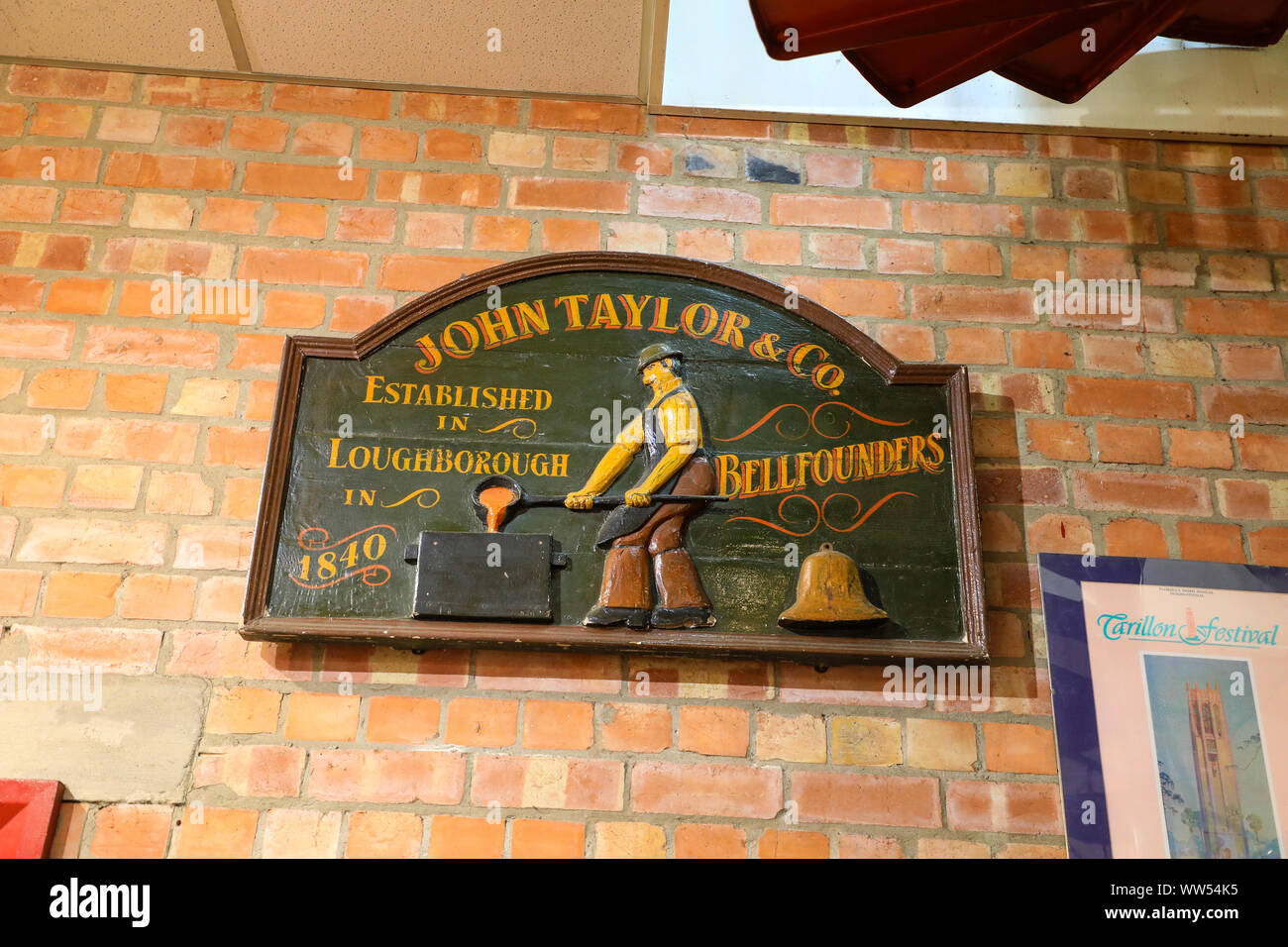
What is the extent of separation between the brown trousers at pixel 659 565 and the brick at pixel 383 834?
455 millimetres

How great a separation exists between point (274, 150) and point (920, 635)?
1537 millimetres

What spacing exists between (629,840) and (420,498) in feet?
2.14

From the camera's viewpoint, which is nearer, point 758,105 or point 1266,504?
point 1266,504

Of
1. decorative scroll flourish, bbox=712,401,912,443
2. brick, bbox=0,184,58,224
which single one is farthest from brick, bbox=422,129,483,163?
decorative scroll flourish, bbox=712,401,912,443

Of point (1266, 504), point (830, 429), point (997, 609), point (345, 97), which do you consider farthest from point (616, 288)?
point (1266, 504)

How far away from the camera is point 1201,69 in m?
2.24

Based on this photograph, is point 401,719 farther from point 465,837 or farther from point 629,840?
point 629,840

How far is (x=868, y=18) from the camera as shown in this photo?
1.57 meters

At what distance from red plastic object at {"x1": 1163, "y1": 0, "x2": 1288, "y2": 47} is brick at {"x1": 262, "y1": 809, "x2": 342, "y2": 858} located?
1.87 metres

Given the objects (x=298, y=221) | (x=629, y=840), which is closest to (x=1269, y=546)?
(x=629, y=840)

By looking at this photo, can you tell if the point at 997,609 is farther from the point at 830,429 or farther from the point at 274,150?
the point at 274,150

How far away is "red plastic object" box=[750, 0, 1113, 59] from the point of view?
5.04ft

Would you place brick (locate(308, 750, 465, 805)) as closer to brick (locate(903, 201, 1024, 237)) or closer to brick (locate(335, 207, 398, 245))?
brick (locate(335, 207, 398, 245))

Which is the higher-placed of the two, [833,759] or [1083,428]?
[1083,428]
